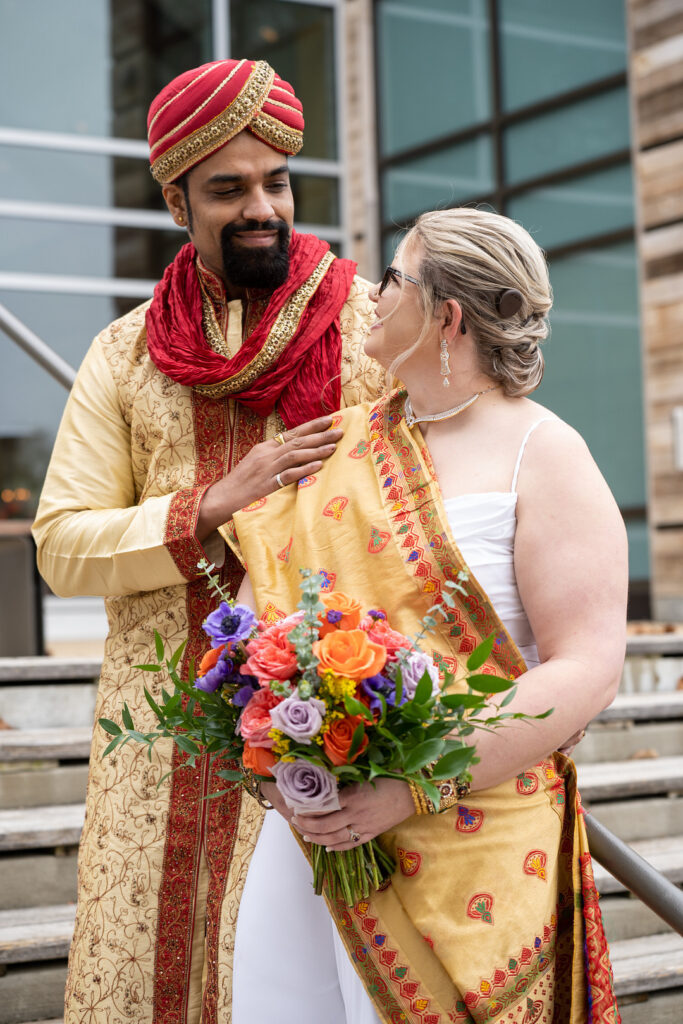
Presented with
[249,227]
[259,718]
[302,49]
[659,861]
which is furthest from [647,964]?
[302,49]

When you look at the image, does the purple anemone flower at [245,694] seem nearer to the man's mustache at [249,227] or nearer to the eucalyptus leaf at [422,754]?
the eucalyptus leaf at [422,754]

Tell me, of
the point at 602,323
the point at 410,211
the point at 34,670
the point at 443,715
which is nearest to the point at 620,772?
the point at 34,670

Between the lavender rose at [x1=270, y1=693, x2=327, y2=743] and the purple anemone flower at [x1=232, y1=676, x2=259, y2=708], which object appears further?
the purple anemone flower at [x1=232, y1=676, x2=259, y2=708]

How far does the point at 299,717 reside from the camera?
1401 mm

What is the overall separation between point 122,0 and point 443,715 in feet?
23.9

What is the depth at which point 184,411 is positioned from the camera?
215cm

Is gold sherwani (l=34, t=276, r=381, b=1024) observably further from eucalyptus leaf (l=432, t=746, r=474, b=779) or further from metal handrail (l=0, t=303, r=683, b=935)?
metal handrail (l=0, t=303, r=683, b=935)

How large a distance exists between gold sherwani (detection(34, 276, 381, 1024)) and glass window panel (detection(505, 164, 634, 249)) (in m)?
4.98

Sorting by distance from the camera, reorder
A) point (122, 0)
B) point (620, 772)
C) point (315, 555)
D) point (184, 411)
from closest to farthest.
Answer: point (315, 555) < point (184, 411) < point (620, 772) < point (122, 0)

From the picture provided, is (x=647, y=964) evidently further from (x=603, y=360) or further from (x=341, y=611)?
(x=603, y=360)

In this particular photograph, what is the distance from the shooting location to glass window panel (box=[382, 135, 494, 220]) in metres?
7.63

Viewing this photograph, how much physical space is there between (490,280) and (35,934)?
190 centimetres

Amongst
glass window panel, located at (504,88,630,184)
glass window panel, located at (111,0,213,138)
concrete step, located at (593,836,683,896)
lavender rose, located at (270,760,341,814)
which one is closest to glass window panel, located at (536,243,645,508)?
glass window panel, located at (504,88,630,184)

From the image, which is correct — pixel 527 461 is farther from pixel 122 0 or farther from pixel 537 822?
pixel 122 0
